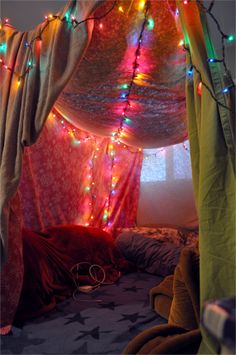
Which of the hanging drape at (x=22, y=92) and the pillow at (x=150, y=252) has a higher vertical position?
the hanging drape at (x=22, y=92)

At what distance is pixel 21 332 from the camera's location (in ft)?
4.35

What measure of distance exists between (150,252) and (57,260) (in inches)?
30.7

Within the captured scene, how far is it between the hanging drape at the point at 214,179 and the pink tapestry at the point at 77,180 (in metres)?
1.49

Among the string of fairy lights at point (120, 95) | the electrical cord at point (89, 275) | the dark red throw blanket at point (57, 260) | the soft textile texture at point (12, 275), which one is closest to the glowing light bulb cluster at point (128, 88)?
the string of fairy lights at point (120, 95)

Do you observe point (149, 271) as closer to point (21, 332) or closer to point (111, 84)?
point (21, 332)

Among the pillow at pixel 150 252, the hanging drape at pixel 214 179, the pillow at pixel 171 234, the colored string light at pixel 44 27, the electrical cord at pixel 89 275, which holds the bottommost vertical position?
the electrical cord at pixel 89 275


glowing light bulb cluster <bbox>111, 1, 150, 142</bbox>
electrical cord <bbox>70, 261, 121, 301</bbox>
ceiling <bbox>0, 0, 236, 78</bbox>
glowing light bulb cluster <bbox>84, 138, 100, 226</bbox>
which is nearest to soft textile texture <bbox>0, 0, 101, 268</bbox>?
glowing light bulb cluster <bbox>111, 1, 150, 142</bbox>

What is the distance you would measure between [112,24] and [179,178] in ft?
5.83

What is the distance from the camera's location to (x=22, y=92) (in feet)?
4.44

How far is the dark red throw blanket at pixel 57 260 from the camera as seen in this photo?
156cm

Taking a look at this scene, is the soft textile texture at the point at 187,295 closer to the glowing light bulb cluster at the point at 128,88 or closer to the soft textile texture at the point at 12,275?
the soft textile texture at the point at 12,275

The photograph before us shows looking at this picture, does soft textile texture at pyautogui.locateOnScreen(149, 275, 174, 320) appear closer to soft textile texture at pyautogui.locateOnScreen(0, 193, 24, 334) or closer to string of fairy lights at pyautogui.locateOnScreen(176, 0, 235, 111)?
soft textile texture at pyautogui.locateOnScreen(0, 193, 24, 334)

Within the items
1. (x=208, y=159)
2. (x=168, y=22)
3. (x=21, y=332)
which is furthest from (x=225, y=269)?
(x=168, y=22)

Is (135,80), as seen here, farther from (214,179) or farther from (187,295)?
(187,295)
